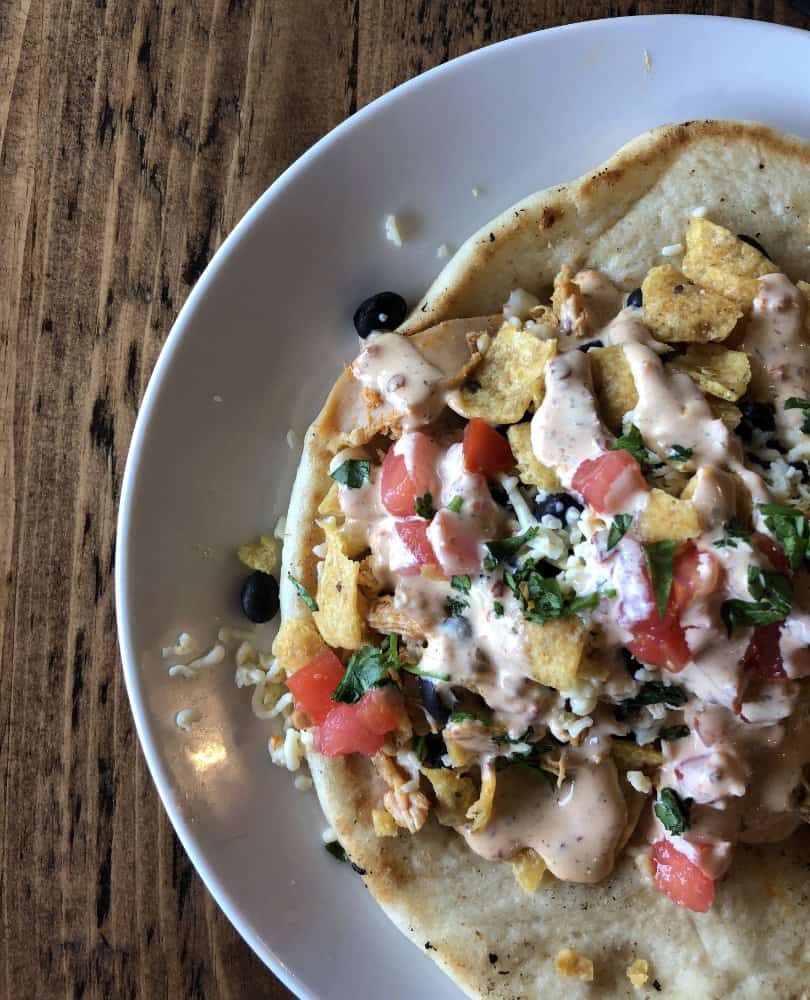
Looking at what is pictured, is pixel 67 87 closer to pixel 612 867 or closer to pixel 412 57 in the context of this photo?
pixel 412 57

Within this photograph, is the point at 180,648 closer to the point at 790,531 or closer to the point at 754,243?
the point at 790,531

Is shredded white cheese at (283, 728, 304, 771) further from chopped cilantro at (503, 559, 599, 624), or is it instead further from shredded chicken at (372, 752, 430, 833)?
chopped cilantro at (503, 559, 599, 624)

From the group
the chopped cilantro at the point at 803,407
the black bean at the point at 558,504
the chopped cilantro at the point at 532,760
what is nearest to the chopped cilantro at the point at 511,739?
the chopped cilantro at the point at 532,760

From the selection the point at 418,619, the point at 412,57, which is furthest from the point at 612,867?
the point at 412,57

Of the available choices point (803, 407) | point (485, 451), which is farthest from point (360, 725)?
point (803, 407)

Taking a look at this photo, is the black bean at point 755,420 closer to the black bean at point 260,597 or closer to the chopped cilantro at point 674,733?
the chopped cilantro at point 674,733

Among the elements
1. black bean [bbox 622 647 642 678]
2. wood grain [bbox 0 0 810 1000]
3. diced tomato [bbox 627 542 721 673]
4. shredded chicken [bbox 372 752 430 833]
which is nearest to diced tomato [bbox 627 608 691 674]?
diced tomato [bbox 627 542 721 673]
